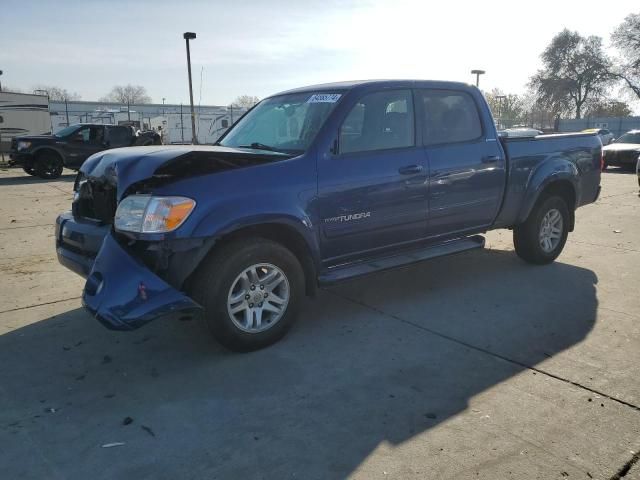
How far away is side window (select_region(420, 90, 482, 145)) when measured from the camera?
189 inches

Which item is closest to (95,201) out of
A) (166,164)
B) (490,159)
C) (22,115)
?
(166,164)

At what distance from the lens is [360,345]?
3963 millimetres

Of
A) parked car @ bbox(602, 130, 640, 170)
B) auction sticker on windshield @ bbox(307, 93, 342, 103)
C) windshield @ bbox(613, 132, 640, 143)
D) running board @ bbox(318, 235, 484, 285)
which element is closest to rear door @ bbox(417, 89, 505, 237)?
running board @ bbox(318, 235, 484, 285)

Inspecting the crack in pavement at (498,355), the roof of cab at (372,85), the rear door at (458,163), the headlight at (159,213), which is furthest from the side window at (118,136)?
the headlight at (159,213)

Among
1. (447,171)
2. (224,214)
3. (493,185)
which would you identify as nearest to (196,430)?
(224,214)

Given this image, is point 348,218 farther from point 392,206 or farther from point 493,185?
point 493,185

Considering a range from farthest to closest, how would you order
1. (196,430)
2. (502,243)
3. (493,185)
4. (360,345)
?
(502,243)
(493,185)
(360,345)
(196,430)

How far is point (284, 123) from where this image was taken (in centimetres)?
458

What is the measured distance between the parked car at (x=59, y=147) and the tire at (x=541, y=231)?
14779mm

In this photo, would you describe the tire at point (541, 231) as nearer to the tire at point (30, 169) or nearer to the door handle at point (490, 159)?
the door handle at point (490, 159)

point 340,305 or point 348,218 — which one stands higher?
point 348,218

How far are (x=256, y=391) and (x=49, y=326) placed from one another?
213 cm

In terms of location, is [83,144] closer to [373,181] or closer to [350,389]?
[373,181]

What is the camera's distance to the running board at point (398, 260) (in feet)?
13.6
